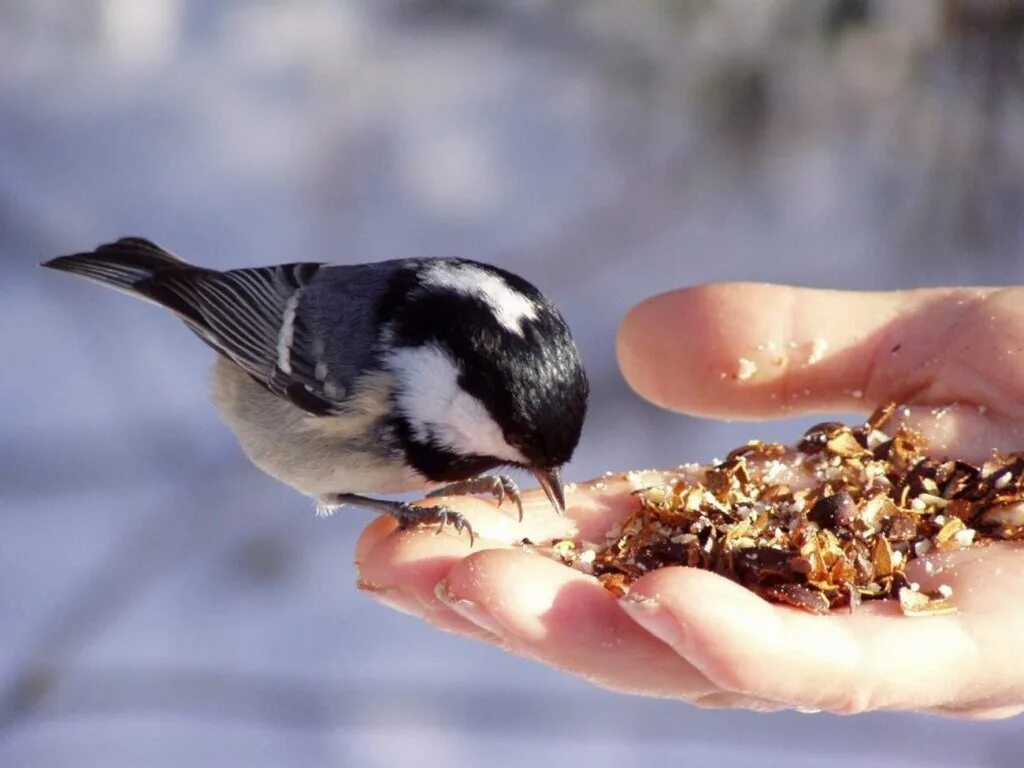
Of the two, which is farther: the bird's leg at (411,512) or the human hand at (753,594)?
the bird's leg at (411,512)

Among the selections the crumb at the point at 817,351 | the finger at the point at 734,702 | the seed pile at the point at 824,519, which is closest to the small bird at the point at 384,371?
the seed pile at the point at 824,519

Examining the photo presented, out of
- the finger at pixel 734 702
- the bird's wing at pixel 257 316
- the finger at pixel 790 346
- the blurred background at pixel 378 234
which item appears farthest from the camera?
the blurred background at pixel 378 234

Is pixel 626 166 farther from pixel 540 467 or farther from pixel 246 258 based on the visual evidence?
pixel 540 467

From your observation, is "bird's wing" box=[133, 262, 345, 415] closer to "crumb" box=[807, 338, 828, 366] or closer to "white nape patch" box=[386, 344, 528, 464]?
"white nape patch" box=[386, 344, 528, 464]

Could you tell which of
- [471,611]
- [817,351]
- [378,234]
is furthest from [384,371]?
[378,234]

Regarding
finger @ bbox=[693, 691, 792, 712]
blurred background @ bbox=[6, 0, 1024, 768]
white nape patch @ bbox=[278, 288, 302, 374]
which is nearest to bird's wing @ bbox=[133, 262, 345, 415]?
white nape patch @ bbox=[278, 288, 302, 374]

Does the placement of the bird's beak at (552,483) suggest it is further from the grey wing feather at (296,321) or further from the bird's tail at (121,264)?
the bird's tail at (121,264)
